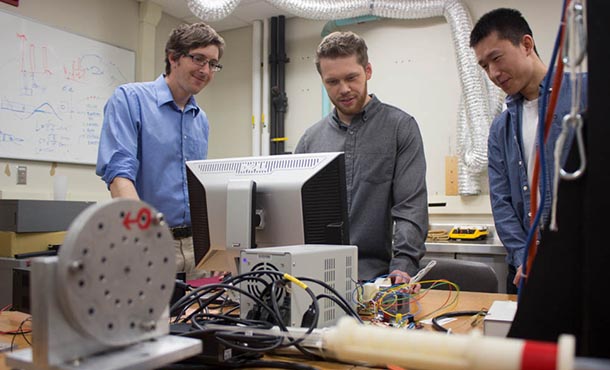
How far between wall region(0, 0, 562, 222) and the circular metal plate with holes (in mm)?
2925

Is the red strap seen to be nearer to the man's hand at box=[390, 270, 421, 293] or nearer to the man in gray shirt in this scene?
the man's hand at box=[390, 270, 421, 293]

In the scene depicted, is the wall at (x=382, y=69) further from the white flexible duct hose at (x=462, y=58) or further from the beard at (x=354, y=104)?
the beard at (x=354, y=104)

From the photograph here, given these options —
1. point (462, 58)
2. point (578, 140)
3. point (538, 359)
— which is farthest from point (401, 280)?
point (462, 58)

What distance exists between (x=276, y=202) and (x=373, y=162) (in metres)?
0.67

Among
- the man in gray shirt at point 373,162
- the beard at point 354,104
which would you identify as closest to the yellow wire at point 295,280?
the man in gray shirt at point 373,162

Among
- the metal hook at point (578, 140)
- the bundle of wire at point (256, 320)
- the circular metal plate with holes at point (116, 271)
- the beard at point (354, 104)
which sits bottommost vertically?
the bundle of wire at point (256, 320)

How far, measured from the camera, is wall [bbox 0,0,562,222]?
3.26 m

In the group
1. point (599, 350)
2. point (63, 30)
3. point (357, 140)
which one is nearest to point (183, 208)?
point (357, 140)

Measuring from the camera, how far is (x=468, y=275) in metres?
1.93

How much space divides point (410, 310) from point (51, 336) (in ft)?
3.15

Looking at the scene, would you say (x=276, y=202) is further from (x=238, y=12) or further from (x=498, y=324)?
(x=238, y=12)

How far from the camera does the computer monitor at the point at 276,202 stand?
123cm

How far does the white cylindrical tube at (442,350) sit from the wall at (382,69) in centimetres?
313

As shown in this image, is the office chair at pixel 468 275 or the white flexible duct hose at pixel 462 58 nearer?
the office chair at pixel 468 275
